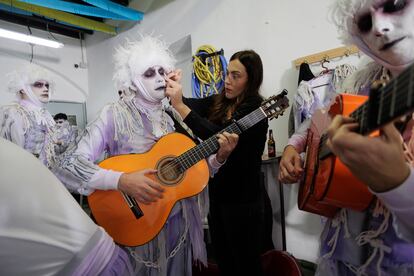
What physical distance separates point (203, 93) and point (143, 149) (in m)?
2.07

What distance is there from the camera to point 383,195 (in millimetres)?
571

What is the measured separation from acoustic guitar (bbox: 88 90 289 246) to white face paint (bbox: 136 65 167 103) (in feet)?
A: 0.84

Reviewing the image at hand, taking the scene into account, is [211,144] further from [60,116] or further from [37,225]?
[60,116]

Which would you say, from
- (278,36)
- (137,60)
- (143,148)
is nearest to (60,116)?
(278,36)

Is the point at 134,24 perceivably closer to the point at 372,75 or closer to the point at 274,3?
the point at 274,3

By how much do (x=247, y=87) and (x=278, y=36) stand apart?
1.31 meters

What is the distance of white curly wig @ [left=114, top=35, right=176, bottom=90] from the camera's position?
1585mm

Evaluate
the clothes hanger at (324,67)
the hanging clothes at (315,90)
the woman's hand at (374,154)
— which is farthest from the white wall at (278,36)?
the woman's hand at (374,154)

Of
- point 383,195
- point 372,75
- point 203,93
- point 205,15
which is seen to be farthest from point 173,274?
point 205,15

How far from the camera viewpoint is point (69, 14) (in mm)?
5039

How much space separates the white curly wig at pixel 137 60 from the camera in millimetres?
1585

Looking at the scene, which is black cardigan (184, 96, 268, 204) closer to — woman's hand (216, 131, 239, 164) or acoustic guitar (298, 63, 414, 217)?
woman's hand (216, 131, 239, 164)

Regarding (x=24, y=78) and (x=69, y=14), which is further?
(x=69, y=14)

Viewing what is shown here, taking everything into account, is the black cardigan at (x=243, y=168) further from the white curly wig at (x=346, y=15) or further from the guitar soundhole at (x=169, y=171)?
the white curly wig at (x=346, y=15)
